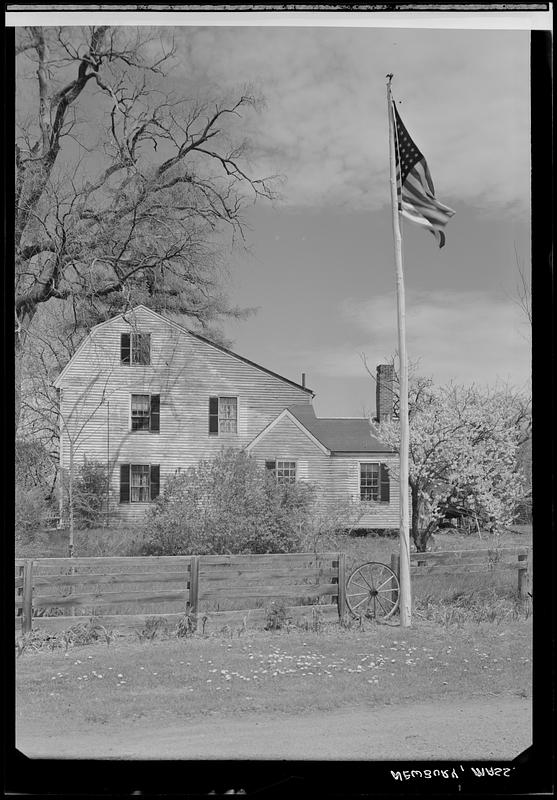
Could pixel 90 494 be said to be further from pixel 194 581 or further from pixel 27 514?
pixel 194 581

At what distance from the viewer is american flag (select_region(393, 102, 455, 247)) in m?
2.81

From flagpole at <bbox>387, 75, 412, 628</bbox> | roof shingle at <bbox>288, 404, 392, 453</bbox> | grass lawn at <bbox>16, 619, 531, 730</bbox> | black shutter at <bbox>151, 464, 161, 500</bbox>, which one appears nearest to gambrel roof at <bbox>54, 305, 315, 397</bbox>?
roof shingle at <bbox>288, 404, 392, 453</bbox>

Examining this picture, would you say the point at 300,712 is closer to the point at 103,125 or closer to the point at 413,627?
the point at 413,627

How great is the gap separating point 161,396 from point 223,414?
0.99ft

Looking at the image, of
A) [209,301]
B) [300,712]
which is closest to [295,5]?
[209,301]

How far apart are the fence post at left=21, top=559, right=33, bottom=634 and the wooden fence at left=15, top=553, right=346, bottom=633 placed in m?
0.06

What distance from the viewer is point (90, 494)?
2.87 m

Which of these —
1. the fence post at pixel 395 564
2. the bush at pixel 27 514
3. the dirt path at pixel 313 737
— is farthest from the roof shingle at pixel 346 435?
the bush at pixel 27 514

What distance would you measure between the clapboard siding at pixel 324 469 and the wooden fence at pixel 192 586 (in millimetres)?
261

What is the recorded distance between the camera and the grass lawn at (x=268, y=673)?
8.72 ft

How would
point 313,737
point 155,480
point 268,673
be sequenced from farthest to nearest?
point 155,480 → point 268,673 → point 313,737

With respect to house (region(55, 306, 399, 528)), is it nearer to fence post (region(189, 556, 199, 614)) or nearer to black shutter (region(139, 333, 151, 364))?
black shutter (region(139, 333, 151, 364))

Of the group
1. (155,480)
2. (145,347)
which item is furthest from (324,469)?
(145,347)
